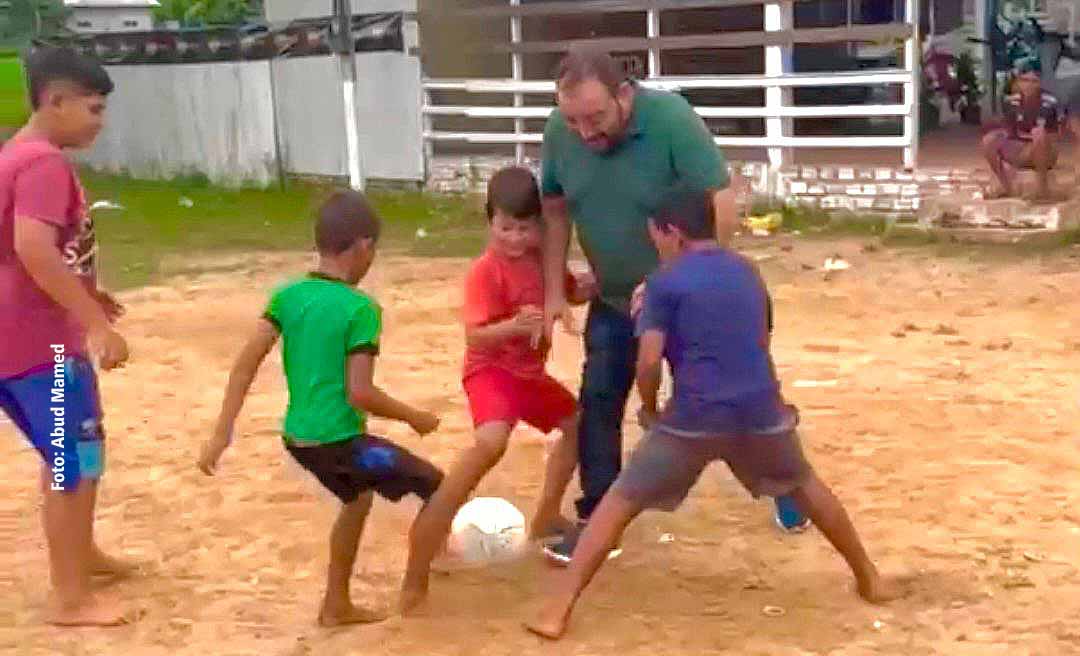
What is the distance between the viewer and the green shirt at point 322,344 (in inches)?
165

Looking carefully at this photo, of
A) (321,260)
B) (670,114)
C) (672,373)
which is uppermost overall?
(670,114)

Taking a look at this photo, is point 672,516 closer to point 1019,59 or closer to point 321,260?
point 321,260

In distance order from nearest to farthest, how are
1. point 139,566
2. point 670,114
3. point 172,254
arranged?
point 670,114 → point 139,566 → point 172,254

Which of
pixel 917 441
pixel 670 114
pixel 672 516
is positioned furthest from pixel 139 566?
pixel 917 441

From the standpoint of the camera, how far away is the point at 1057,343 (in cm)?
794

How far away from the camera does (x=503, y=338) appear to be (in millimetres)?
4625

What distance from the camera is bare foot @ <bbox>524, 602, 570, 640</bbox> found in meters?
4.32

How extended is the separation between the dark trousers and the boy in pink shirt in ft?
4.77

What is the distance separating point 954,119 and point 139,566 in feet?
44.1

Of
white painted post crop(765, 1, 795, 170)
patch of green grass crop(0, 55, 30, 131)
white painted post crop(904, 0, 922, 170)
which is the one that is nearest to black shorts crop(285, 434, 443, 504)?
white painted post crop(904, 0, 922, 170)

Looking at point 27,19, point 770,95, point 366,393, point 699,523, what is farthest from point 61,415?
point 27,19

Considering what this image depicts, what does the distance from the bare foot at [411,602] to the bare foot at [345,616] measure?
0.09 m

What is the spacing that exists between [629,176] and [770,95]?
9.32 metres

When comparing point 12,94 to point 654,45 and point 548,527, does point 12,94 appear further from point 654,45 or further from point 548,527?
point 548,527
